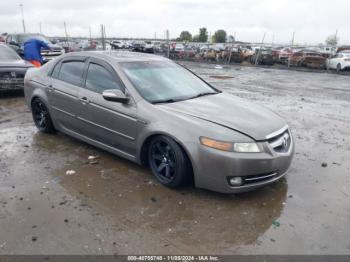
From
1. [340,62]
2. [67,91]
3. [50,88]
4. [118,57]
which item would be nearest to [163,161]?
[118,57]

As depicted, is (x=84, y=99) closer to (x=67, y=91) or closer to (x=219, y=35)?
(x=67, y=91)

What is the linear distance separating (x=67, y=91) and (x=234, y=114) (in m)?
2.63

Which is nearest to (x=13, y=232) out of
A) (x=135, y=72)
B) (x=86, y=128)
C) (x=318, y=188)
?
(x=86, y=128)

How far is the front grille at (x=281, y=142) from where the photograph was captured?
3764 mm

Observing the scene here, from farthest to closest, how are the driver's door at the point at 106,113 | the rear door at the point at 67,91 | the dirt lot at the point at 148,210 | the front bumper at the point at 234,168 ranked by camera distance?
the rear door at the point at 67,91 → the driver's door at the point at 106,113 → the front bumper at the point at 234,168 → the dirt lot at the point at 148,210

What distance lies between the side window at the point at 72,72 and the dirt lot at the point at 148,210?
1.08 meters

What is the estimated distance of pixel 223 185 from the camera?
3.62 meters

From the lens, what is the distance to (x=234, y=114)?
4059 mm

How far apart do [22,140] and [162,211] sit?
341cm

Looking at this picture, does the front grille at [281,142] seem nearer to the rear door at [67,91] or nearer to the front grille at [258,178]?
the front grille at [258,178]

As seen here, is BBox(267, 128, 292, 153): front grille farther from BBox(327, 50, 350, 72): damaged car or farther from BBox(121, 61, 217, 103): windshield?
BBox(327, 50, 350, 72): damaged car

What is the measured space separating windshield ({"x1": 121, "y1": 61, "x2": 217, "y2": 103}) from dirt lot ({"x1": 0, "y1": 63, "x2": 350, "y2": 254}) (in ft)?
3.53

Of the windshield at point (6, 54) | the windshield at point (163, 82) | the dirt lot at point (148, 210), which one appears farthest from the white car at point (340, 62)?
the windshield at point (163, 82)

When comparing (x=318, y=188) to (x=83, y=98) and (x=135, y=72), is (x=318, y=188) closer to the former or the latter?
(x=135, y=72)
